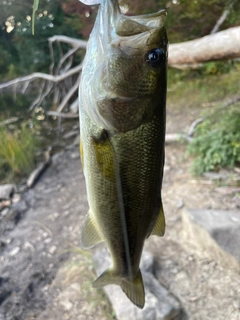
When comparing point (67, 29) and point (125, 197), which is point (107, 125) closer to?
point (125, 197)

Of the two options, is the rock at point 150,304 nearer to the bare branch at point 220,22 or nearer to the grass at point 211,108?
the grass at point 211,108

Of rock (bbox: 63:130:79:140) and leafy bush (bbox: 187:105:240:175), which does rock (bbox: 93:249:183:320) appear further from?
rock (bbox: 63:130:79:140)

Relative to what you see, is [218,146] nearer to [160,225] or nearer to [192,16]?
[160,225]

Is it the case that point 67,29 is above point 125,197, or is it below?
below

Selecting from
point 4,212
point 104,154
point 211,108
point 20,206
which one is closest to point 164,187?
point 20,206

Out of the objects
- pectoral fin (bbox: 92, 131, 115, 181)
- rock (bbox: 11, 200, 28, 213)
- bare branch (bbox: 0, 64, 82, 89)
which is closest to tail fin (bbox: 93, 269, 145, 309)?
pectoral fin (bbox: 92, 131, 115, 181)

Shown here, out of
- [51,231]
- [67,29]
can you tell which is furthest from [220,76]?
[51,231]
